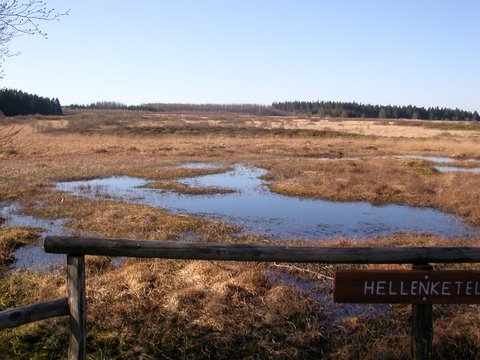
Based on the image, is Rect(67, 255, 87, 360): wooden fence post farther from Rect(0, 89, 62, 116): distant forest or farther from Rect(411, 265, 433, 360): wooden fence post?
Rect(0, 89, 62, 116): distant forest

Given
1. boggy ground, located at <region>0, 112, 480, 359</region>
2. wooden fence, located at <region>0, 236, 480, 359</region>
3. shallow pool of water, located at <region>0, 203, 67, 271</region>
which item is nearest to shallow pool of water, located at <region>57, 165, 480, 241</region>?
boggy ground, located at <region>0, 112, 480, 359</region>

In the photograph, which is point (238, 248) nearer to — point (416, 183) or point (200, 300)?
point (200, 300)

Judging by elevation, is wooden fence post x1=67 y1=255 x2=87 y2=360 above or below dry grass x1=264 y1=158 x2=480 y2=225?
above

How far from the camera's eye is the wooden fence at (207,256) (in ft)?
15.3

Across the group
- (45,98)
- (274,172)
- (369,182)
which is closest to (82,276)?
(369,182)

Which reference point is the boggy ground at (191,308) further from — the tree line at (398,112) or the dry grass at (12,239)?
the tree line at (398,112)

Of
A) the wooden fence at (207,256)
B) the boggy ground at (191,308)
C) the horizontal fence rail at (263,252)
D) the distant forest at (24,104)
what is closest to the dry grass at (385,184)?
the boggy ground at (191,308)

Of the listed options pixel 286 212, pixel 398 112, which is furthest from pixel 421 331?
pixel 398 112

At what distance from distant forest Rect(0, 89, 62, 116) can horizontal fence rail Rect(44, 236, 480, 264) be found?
3245 inches

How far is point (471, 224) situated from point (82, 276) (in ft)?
49.2

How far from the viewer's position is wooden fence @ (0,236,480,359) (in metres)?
4.67

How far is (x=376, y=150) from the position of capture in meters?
43.8

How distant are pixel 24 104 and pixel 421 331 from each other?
369 feet

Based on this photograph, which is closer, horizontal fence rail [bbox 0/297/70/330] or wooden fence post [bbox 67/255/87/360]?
horizontal fence rail [bbox 0/297/70/330]
